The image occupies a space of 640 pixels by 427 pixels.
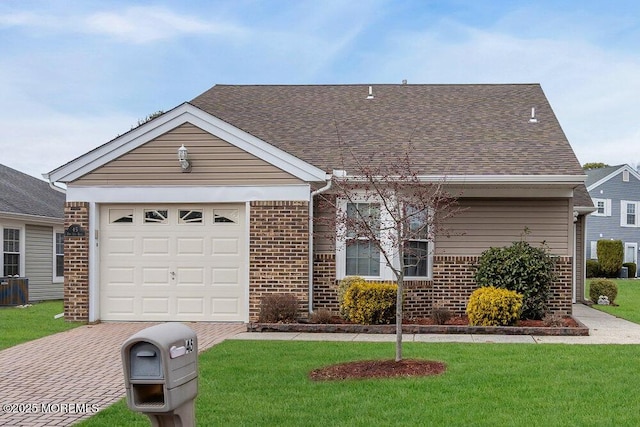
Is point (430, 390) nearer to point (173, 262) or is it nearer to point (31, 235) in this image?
point (173, 262)

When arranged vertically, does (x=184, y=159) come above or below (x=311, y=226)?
above

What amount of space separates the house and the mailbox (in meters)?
9.21

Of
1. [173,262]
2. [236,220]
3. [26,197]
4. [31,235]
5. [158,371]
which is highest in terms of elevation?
[26,197]

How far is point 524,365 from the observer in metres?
9.06

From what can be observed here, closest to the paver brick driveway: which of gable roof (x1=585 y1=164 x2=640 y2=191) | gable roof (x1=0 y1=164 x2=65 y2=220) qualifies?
gable roof (x1=0 y1=164 x2=65 y2=220)

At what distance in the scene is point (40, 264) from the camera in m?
22.0

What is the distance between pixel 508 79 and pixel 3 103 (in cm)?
1586

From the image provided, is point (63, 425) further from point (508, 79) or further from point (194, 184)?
point (508, 79)

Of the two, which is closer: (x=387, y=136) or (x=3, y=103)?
(x=387, y=136)

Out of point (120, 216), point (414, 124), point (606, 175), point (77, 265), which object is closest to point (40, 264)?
point (77, 265)

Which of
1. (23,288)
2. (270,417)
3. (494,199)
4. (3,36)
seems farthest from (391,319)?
(23,288)

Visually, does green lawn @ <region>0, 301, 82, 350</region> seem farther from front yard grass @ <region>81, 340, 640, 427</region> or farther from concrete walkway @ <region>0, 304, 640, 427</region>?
front yard grass @ <region>81, 340, 640, 427</region>

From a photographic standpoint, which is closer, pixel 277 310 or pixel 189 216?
pixel 277 310

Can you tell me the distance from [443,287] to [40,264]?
13.6 metres
